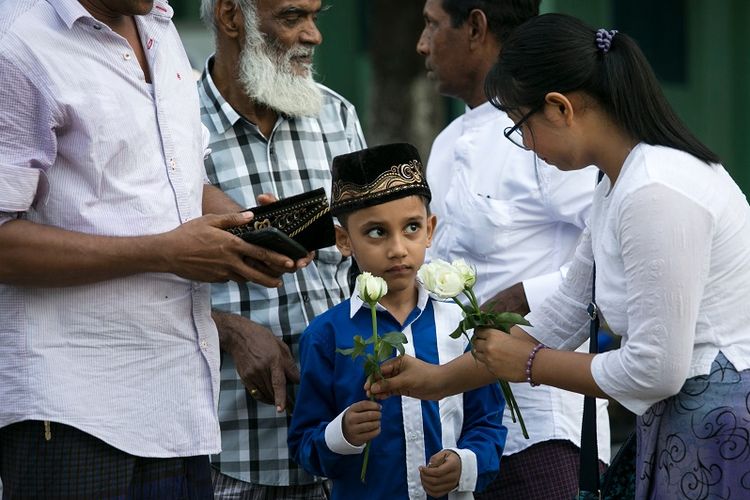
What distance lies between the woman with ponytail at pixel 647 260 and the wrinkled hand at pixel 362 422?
1.24 feet

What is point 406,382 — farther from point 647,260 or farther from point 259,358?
point 647,260

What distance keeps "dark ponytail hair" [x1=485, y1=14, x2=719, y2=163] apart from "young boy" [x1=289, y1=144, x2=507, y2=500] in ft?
2.28

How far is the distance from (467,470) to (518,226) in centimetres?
103

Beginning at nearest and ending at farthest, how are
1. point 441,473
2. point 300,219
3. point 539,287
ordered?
1. point 300,219
2. point 441,473
3. point 539,287

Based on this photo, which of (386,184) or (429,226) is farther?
(429,226)

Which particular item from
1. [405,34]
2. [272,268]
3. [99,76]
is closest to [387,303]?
[272,268]

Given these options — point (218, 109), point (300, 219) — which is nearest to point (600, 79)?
point (300, 219)

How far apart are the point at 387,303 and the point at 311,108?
3.03 feet

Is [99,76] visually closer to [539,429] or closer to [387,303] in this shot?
[387,303]

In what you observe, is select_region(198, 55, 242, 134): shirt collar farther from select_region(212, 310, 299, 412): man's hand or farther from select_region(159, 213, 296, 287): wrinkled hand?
select_region(159, 213, 296, 287): wrinkled hand

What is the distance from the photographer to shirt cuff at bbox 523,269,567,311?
3898mm

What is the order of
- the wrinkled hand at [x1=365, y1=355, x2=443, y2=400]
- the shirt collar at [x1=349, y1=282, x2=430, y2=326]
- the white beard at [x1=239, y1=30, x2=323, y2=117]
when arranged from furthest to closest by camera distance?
the white beard at [x1=239, y1=30, x2=323, y2=117], the shirt collar at [x1=349, y1=282, x2=430, y2=326], the wrinkled hand at [x1=365, y1=355, x2=443, y2=400]

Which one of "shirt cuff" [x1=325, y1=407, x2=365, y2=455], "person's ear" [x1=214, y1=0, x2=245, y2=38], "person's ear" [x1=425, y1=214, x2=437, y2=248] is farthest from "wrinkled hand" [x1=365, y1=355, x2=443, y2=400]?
"person's ear" [x1=214, y1=0, x2=245, y2=38]

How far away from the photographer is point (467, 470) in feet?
11.2
